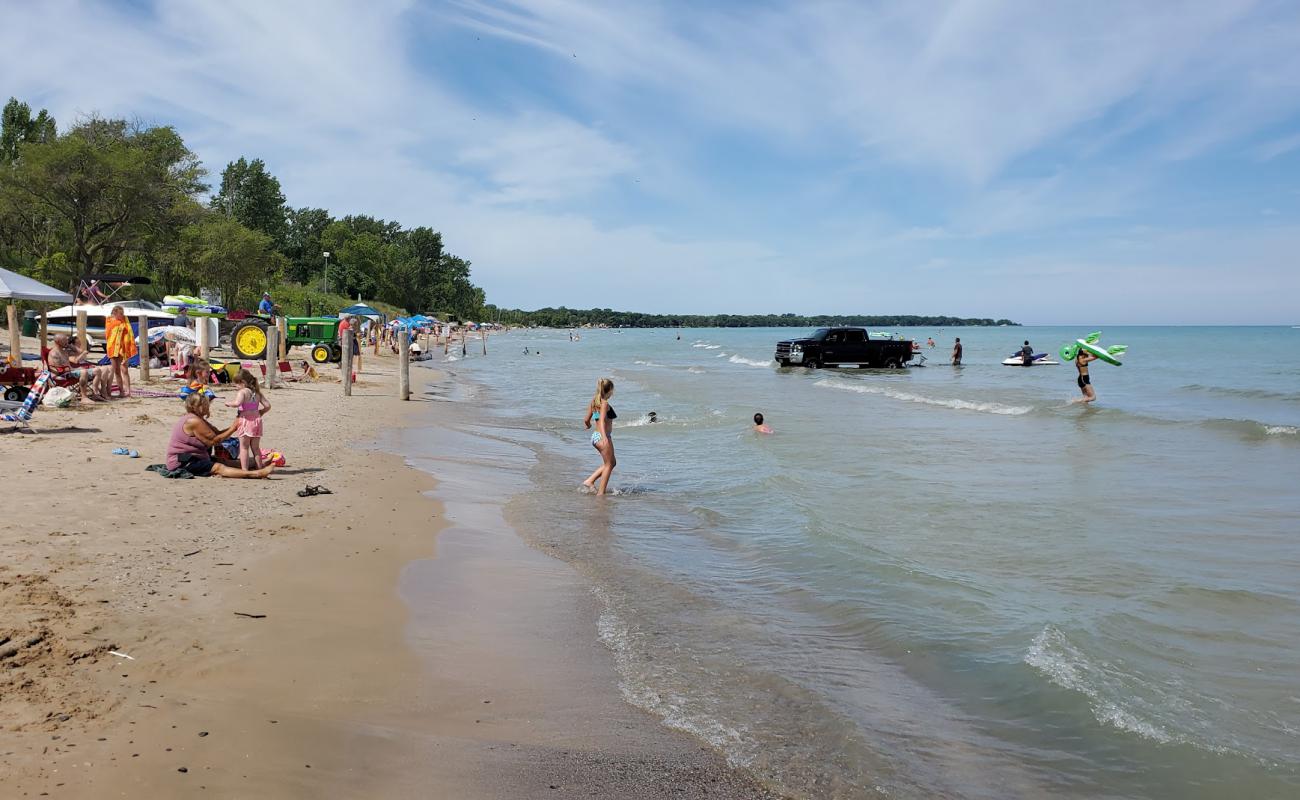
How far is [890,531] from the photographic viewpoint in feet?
30.1

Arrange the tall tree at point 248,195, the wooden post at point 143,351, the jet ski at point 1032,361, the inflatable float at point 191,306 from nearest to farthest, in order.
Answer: the wooden post at point 143,351 → the inflatable float at point 191,306 → the jet ski at point 1032,361 → the tall tree at point 248,195

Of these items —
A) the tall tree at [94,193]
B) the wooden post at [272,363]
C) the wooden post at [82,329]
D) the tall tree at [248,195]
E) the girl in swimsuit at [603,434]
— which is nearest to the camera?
the girl in swimsuit at [603,434]

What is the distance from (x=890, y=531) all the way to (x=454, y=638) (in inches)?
218

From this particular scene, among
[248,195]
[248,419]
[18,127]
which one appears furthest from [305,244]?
[248,419]

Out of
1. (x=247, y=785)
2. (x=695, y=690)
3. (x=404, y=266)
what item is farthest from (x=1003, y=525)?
(x=404, y=266)

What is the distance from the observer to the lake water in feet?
14.1

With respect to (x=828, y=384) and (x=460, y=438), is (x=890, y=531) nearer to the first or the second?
(x=460, y=438)

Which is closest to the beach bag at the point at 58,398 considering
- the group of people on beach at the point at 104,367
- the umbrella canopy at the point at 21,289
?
the group of people on beach at the point at 104,367

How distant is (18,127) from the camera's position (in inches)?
2201

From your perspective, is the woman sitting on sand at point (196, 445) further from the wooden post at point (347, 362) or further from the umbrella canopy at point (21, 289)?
the wooden post at point (347, 362)

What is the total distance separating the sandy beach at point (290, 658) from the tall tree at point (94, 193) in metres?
34.3

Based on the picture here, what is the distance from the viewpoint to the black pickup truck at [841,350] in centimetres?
4191

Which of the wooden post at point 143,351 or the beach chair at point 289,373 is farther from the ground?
the wooden post at point 143,351

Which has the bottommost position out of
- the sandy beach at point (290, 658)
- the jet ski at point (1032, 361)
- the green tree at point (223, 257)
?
the sandy beach at point (290, 658)
